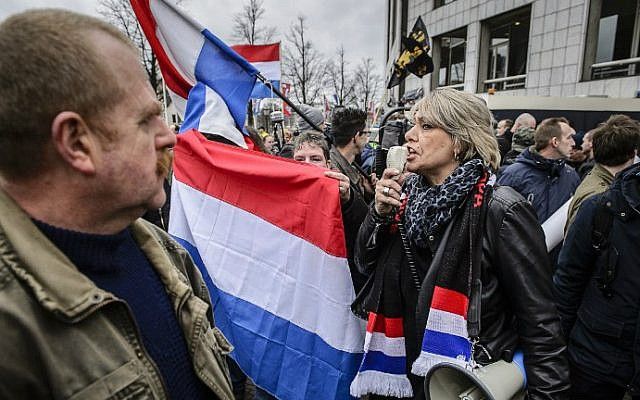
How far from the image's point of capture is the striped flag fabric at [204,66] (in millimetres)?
2875

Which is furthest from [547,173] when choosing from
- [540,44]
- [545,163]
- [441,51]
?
[441,51]

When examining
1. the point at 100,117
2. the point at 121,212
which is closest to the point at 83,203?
the point at 121,212

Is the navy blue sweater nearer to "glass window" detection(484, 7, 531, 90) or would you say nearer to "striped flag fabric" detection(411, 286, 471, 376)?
"striped flag fabric" detection(411, 286, 471, 376)

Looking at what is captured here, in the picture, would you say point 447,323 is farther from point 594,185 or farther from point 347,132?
point 347,132

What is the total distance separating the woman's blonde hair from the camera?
192 cm

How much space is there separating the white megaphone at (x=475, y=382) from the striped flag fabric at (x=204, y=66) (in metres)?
2.04

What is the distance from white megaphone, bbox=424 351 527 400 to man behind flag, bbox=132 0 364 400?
0.73m

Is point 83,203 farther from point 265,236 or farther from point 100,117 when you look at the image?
point 265,236

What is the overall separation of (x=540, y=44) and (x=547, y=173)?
17.5 metres

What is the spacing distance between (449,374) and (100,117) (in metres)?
1.49

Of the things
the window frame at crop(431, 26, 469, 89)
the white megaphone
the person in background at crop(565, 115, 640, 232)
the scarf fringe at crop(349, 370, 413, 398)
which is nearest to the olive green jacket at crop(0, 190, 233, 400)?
the white megaphone

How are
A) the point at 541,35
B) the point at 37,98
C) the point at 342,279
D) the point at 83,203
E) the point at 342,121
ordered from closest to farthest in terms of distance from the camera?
the point at 37,98, the point at 83,203, the point at 342,279, the point at 342,121, the point at 541,35

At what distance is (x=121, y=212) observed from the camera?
1.06m

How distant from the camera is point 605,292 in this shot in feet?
7.45
